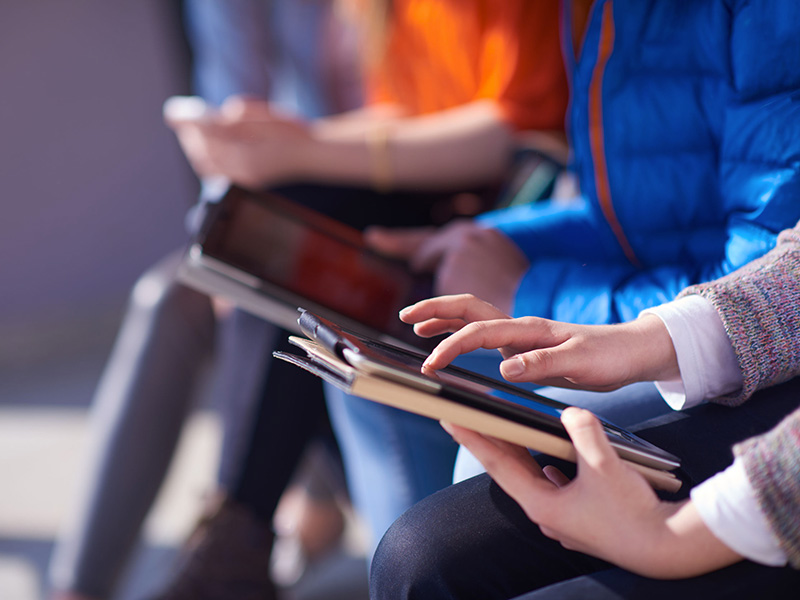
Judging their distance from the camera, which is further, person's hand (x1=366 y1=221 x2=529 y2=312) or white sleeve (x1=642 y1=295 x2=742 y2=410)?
person's hand (x1=366 y1=221 x2=529 y2=312)

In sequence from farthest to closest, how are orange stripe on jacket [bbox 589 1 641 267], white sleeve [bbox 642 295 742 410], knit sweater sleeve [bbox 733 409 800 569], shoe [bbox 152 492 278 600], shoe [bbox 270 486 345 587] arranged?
shoe [bbox 270 486 345 587], shoe [bbox 152 492 278 600], orange stripe on jacket [bbox 589 1 641 267], white sleeve [bbox 642 295 742 410], knit sweater sleeve [bbox 733 409 800 569]

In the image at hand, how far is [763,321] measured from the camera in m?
0.42

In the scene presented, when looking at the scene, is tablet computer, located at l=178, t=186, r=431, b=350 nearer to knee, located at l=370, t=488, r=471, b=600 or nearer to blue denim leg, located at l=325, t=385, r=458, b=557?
blue denim leg, located at l=325, t=385, r=458, b=557

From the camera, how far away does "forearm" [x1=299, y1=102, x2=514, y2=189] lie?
2.99 feet

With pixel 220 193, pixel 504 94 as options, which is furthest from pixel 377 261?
pixel 504 94

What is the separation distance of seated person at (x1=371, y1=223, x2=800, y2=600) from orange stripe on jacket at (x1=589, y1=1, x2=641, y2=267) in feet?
0.68

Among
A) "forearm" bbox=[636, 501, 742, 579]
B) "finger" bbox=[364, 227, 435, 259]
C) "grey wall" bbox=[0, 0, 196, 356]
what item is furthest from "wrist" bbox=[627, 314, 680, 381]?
"grey wall" bbox=[0, 0, 196, 356]

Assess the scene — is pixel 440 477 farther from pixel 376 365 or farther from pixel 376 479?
pixel 376 365

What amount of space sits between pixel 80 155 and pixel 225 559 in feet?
5.63

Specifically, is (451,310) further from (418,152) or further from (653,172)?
(418,152)

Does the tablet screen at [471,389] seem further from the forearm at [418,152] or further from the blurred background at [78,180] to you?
the blurred background at [78,180]

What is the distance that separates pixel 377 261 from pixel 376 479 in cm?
26

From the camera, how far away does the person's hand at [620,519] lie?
0.35 metres

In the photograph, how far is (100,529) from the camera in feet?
2.74
